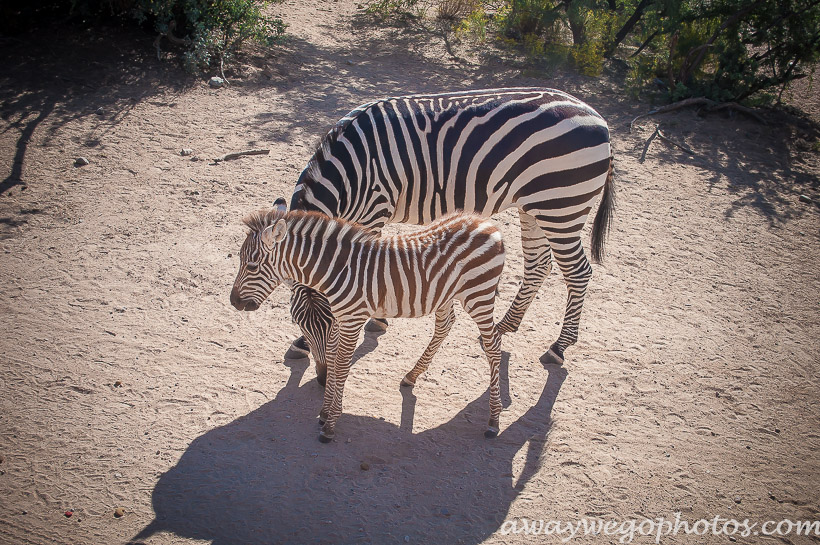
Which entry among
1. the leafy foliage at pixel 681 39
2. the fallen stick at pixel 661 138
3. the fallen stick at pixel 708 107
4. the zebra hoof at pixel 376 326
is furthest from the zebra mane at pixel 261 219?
the leafy foliage at pixel 681 39

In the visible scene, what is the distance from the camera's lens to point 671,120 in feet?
35.6

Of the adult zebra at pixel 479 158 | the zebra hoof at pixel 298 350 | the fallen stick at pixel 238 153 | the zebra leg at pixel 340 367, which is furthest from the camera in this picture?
the fallen stick at pixel 238 153

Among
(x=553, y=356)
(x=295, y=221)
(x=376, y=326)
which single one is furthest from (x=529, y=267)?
(x=295, y=221)

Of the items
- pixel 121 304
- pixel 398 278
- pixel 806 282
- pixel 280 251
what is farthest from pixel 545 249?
pixel 121 304

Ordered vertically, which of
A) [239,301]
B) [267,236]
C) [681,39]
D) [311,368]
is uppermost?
[681,39]

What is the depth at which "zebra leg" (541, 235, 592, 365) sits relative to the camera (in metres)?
5.71

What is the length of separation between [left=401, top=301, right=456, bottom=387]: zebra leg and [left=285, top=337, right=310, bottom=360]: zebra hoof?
1.05 meters

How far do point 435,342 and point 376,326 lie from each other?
1.08 m

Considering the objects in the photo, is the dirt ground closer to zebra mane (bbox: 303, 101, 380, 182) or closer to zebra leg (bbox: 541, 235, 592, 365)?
zebra leg (bbox: 541, 235, 592, 365)

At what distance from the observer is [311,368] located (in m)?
5.63

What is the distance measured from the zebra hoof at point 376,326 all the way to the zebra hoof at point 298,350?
32.0 inches

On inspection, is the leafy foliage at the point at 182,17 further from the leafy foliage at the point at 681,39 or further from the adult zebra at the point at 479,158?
the adult zebra at the point at 479,158

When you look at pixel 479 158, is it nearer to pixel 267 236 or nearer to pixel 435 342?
pixel 435 342

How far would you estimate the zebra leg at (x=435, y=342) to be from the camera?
17.1 ft
